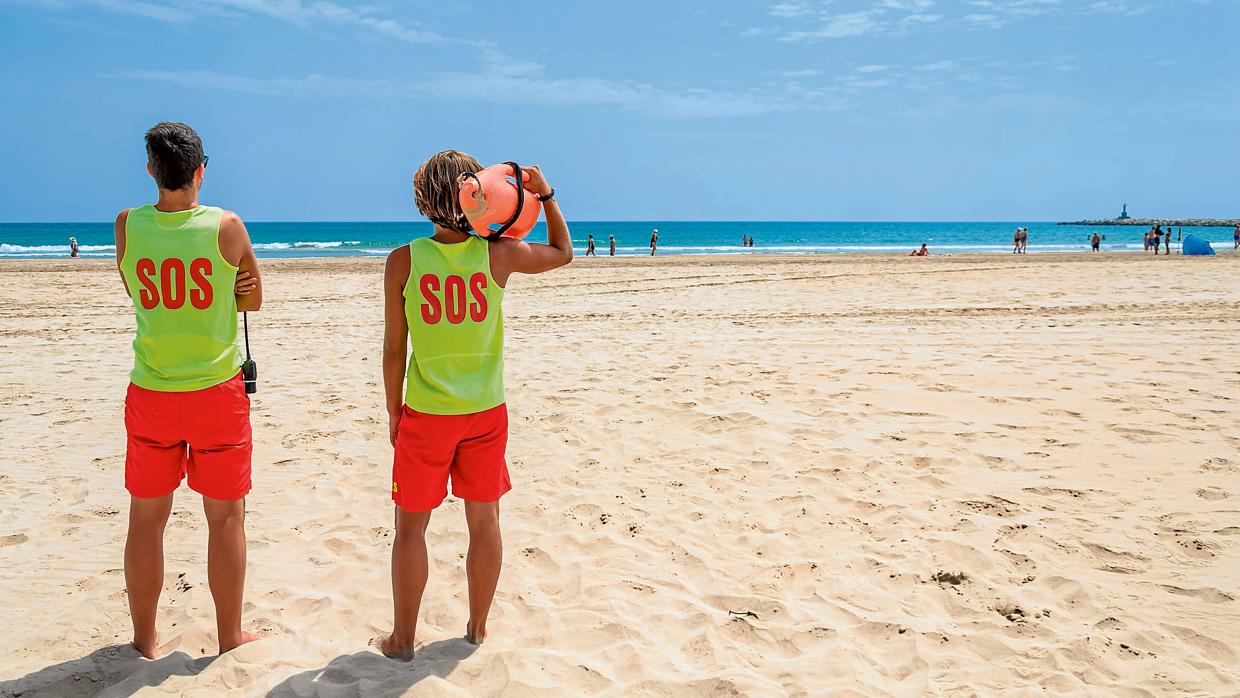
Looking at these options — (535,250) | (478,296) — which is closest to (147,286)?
(478,296)

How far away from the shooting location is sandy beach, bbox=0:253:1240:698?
2.92 meters

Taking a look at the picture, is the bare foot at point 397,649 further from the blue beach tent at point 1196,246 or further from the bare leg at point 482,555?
the blue beach tent at point 1196,246

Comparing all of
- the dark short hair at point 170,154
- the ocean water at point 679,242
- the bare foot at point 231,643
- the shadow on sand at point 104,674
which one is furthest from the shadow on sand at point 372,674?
the ocean water at point 679,242

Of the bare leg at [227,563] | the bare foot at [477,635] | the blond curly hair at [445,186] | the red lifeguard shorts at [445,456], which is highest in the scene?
the blond curly hair at [445,186]

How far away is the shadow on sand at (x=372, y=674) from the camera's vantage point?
2744 millimetres

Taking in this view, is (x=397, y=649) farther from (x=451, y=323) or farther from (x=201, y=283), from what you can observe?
(x=201, y=283)

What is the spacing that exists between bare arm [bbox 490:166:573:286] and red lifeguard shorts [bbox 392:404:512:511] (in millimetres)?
510

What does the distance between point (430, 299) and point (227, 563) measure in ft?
4.16

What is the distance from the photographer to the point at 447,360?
2.72m

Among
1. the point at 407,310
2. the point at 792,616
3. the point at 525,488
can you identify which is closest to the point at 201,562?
the point at 525,488

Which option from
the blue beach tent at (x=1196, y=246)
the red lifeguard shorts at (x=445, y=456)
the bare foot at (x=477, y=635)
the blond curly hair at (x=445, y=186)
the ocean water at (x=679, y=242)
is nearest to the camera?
the blond curly hair at (x=445, y=186)

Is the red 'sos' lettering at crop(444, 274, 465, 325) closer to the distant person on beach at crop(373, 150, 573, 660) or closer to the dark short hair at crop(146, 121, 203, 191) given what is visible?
the distant person on beach at crop(373, 150, 573, 660)

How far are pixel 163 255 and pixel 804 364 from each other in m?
6.50

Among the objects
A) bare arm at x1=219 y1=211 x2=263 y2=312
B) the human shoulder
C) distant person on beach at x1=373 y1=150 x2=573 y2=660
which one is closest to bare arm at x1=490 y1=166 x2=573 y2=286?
distant person on beach at x1=373 y1=150 x2=573 y2=660
